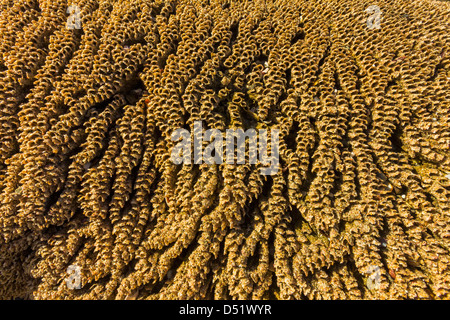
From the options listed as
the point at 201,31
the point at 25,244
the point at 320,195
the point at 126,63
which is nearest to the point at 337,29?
the point at 201,31

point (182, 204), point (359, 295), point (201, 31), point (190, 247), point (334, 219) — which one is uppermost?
point (201, 31)

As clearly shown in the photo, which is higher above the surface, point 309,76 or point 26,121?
point 309,76

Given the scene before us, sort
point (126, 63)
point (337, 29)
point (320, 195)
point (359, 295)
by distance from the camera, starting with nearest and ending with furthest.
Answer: point (359, 295) → point (320, 195) → point (126, 63) → point (337, 29)

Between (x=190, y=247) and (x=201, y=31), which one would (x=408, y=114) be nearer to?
(x=201, y=31)

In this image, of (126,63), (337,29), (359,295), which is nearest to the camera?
(359,295)

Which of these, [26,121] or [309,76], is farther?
[309,76]

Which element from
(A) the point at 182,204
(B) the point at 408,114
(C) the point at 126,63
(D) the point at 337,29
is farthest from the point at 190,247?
(D) the point at 337,29
